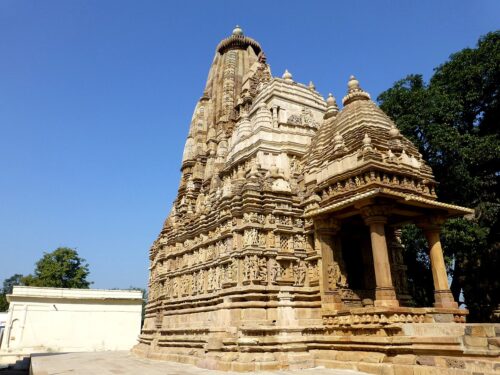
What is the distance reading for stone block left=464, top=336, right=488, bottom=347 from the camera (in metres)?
8.36

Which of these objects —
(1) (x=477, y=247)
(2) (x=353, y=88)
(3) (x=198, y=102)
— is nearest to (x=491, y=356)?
(2) (x=353, y=88)

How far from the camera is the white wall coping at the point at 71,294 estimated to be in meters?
29.1

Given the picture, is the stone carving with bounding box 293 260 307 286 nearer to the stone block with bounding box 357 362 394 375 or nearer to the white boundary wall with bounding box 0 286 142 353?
the stone block with bounding box 357 362 394 375

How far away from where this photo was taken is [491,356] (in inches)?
319

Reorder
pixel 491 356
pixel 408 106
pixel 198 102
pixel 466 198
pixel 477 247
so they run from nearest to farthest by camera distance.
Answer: pixel 491 356
pixel 477 247
pixel 466 198
pixel 408 106
pixel 198 102

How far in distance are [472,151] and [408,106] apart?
15.3ft

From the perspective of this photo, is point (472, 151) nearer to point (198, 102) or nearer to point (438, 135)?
point (438, 135)

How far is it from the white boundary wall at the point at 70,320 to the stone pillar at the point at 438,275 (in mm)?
26503

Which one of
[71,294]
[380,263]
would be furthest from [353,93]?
[71,294]

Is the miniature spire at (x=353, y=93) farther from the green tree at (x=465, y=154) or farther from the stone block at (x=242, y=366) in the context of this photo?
the stone block at (x=242, y=366)

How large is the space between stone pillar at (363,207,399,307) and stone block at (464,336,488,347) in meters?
2.50

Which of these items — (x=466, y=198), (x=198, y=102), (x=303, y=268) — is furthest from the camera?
(x=198, y=102)

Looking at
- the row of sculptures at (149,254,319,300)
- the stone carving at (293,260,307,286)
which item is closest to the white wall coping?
the row of sculptures at (149,254,319,300)

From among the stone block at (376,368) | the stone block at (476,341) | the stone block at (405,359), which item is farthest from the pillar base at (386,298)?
the stone block at (476,341)
